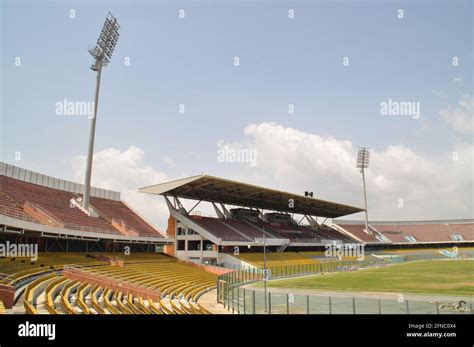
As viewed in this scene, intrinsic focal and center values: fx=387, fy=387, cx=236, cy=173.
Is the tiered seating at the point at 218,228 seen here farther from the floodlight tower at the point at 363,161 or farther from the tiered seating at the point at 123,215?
the floodlight tower at the point at 363,161

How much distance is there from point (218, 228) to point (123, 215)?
13545mm

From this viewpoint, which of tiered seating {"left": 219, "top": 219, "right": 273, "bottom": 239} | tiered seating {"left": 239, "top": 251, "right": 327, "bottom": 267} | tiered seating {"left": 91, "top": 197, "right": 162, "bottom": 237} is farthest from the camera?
tiered seating {"left": 219, "top": 219, "right": 273, "bottom": 239}

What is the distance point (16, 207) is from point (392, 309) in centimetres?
2708

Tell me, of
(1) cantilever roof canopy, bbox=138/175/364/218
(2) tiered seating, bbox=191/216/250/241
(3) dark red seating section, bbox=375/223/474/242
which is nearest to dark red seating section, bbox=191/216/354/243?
(2) tiered seating, bbox=191/216/250/241

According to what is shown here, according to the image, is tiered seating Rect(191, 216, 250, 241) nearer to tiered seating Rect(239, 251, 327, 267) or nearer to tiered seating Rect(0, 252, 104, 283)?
tiered seating Rect(239, 251, 327, 267)

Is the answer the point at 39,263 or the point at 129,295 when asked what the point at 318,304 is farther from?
the point at 39,263

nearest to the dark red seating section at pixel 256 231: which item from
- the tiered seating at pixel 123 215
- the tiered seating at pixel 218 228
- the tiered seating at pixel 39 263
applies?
the tiered seating at pixel 218 228

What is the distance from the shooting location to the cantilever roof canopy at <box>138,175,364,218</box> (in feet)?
162

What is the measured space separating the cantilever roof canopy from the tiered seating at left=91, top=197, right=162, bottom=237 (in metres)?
3.62

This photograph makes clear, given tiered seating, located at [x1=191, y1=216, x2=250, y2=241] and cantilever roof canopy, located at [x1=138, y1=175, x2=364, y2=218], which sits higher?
cantilever roof canopy, located at [x1=138, y1=175, x2=364, y2=218]

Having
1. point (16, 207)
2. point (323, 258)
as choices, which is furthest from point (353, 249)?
point (16, 207)

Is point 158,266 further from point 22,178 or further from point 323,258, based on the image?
point 323,258

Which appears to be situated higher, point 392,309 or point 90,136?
point 90,136
